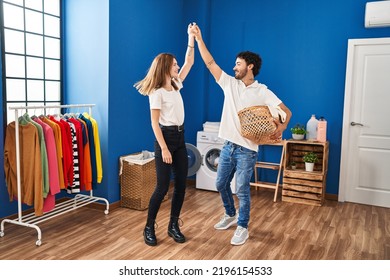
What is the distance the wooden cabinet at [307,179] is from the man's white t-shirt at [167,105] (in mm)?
2145

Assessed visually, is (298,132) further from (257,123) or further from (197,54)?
(257,123)

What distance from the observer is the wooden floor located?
9.59ft

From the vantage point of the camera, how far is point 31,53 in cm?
379

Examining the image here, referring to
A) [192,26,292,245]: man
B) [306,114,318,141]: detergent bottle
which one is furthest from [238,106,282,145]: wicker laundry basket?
[306,114,318,141]: detergent bottle

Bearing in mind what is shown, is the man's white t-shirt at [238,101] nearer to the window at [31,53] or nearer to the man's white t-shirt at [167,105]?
the man's white t-shirt at [167,105]

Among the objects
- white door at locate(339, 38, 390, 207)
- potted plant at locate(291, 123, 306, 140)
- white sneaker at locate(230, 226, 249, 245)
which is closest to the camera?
white sneaker at locate(230, 226, 249, 245)

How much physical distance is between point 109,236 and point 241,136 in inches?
55.7

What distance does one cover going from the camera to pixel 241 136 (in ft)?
9.77

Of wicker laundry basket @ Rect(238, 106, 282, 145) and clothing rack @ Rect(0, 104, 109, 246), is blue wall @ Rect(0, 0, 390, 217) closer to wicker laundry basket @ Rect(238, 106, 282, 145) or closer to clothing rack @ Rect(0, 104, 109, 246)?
clothing rack @ Rect(0, 104, 109, 246)

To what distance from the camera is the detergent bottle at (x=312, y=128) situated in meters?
4.70

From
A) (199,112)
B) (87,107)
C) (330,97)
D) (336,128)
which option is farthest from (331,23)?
(87,107)

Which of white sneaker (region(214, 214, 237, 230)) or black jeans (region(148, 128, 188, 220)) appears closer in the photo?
black jeans (region(148, 128, 188, 220))

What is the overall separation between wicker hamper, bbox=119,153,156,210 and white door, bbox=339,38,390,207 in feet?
7.73

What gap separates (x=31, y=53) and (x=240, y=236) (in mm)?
2668
